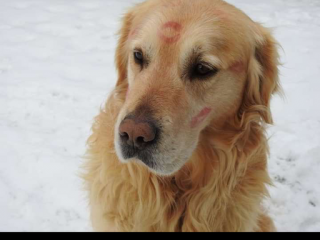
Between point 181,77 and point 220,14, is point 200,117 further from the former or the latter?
point 220,14

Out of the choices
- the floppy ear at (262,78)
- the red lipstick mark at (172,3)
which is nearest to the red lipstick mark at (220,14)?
the red lipstick mark at (172,3)

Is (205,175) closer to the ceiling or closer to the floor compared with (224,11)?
closer to the floor

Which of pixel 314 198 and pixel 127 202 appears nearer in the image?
pixel 127 202

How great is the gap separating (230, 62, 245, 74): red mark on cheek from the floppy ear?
8 cm

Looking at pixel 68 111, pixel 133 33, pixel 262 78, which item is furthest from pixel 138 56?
pixel 68 111

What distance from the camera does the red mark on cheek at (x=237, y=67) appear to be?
2316 mm

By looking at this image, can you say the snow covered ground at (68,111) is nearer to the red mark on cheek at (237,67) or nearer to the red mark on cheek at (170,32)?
the red mark on cheek at (237,67)

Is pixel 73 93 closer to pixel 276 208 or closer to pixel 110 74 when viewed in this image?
pixel 110 74

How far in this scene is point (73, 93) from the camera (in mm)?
4688

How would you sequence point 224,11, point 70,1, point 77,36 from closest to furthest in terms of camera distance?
point 224,11
point 77,36
point 70,1

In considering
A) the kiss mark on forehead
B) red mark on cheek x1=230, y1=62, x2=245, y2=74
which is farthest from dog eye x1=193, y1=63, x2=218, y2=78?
the kiss mark on forehead

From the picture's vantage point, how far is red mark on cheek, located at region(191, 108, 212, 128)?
2.23 meters

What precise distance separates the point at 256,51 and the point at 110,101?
1.10 m
